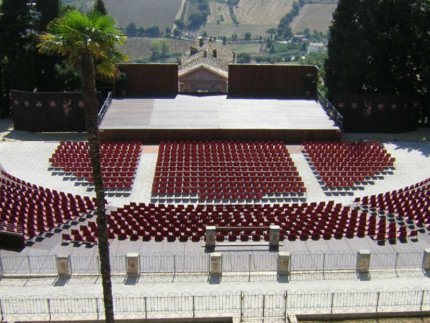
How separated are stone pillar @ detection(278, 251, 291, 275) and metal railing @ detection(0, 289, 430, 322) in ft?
5.87

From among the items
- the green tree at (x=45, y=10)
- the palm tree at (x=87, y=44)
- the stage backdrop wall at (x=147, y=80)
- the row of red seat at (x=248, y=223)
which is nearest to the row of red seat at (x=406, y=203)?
the row of red seat at (x=248, y=223)

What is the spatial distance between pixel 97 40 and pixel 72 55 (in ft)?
2.92

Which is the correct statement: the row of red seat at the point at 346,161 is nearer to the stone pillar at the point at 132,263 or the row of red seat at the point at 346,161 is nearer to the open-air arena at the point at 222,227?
the open-air arena at the point at 222,227

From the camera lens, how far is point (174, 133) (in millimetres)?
42188

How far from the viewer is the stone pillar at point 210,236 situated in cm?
2511

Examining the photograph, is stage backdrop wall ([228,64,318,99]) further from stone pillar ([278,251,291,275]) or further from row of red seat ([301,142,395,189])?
stone pillar ([278,251,291,275])

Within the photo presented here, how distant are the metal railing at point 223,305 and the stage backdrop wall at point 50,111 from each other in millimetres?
26555

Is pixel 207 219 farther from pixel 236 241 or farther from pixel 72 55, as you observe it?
pixel 72 55

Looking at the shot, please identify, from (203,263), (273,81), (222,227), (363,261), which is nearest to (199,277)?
(203,263)

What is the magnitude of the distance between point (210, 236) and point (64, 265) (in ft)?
23.2

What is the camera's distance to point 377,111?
1809 inches

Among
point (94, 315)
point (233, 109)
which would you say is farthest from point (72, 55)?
point (233, 109)

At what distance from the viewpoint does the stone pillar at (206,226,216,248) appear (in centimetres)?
2511

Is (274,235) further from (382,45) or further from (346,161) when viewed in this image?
(382,45)
